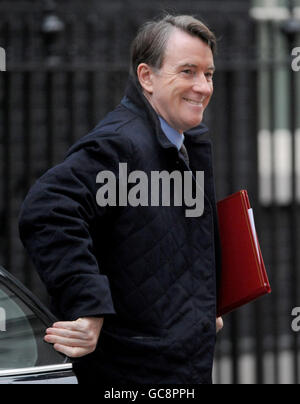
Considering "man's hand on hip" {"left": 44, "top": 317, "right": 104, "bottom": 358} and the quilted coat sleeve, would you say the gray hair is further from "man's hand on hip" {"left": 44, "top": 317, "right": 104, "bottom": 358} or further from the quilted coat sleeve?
"man's hand on hip" {"left": 44, "top": 317, "right": 104, "bottom": 358}

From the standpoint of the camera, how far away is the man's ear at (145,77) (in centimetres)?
254

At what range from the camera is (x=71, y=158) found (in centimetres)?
237

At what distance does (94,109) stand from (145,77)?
2.58 meters

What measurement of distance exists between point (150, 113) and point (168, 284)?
453 millimetres

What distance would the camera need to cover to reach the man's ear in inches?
100

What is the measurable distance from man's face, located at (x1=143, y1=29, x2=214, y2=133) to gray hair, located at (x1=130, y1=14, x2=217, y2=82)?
2 cm

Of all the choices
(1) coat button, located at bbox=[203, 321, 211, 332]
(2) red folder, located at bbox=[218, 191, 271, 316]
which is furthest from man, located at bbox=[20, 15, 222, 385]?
(2) red folder, located at bbox=[218, 191, 271, 316]

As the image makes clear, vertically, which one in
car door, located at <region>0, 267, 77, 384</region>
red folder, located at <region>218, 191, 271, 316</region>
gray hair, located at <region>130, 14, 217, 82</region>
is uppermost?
gray hair, located at <region>130, 14, 217, 82</region>

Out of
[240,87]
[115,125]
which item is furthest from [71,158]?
[240,87]

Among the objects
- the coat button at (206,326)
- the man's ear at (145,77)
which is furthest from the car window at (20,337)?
the man's ear at (145,77)

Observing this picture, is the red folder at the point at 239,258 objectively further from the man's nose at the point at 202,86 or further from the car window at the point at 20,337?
the car window at the point at 20,337

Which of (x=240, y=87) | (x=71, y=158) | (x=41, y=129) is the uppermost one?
(x=240, y=87)

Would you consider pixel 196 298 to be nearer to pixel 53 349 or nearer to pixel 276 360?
pixel 53 349

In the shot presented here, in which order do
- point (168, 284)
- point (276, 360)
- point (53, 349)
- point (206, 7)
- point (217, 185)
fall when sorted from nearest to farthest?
1. point (53, 349)
2. point (168, 284)
3. point (276, 360)
4. point (217, 185)
5. point (206, 7)
